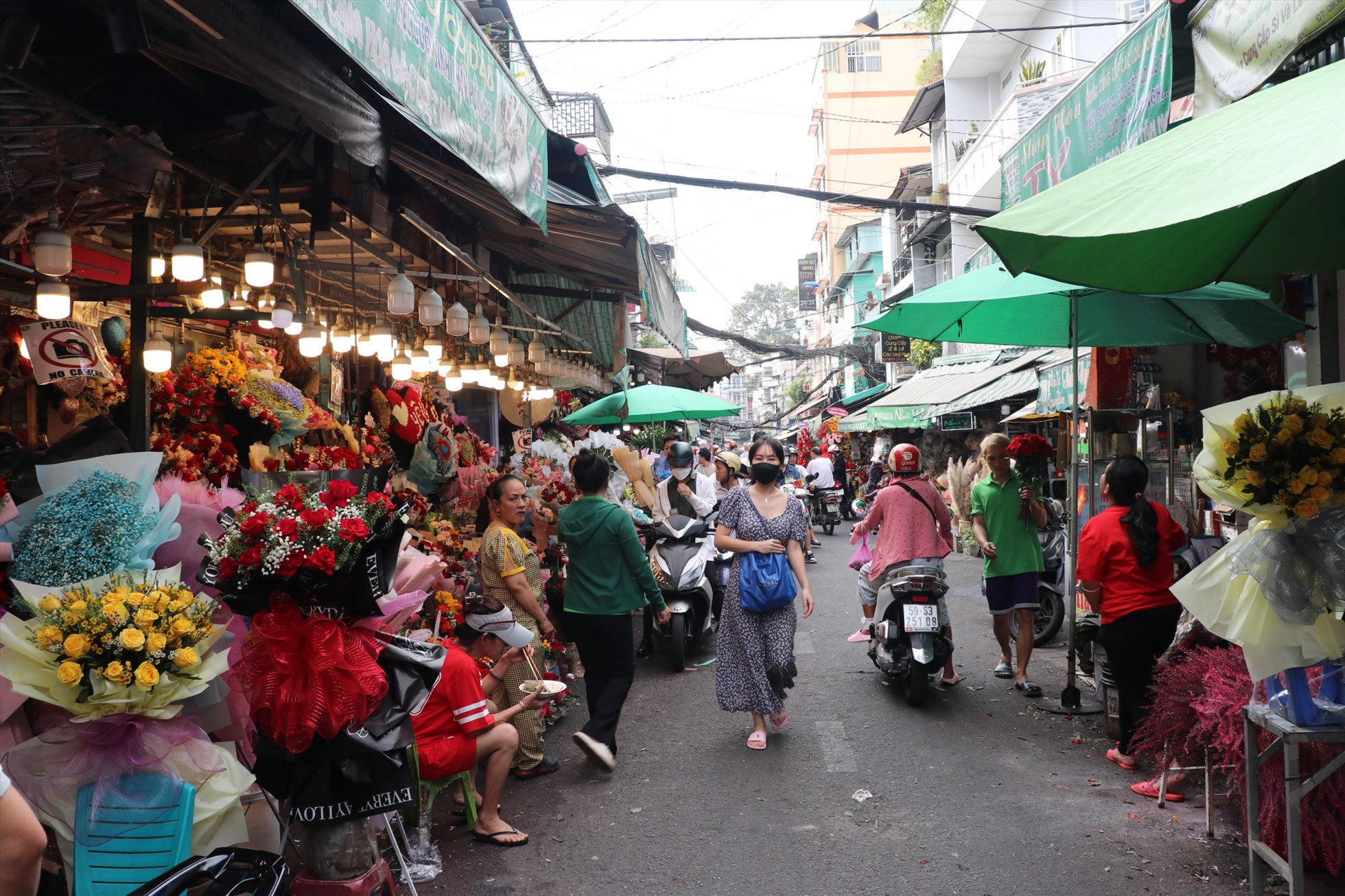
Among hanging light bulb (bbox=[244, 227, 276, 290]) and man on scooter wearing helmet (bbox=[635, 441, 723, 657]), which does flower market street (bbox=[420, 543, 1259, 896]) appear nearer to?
man on scooter wearing helmet (bbox=[635, 441, 723, 657])

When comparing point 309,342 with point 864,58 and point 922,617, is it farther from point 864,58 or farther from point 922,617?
point 864,58

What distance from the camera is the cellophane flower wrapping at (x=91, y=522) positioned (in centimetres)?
321

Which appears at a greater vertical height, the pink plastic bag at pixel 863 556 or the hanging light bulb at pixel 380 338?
the hanging light bulb at pixel 380 338

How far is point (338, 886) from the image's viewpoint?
10.8ft

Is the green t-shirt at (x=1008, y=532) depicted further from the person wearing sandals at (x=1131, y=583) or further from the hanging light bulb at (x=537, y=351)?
the hanging light bulb at (x=537, y=351)

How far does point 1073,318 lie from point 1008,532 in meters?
1.78

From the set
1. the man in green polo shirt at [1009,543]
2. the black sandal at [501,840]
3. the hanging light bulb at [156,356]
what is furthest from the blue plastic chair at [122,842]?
the man in green polo shirt at [1009,543]

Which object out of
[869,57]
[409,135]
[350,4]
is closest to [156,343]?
[409,135]

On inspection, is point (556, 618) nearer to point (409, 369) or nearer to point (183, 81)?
point (409, 369)

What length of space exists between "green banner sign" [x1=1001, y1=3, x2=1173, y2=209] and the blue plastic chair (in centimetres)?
523

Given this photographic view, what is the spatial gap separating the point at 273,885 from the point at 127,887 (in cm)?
76

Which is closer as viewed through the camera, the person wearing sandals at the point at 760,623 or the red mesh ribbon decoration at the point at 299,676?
the red mesh ribbon decoration at the point at 299,676

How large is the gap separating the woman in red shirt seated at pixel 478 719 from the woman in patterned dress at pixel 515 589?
597 millimetres

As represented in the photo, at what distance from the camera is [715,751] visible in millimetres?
6000
